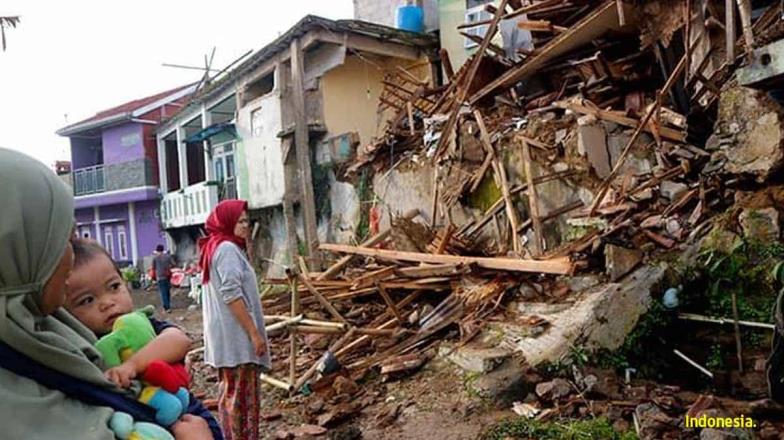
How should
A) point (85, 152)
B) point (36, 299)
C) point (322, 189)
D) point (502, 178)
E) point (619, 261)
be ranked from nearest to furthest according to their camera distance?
1. point (36, 299)
2. point (619, 261)
3. point (502, 178)
4. point (322, 189)
5. point (85, 152)

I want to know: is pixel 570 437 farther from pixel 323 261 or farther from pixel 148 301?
pixel 148 301

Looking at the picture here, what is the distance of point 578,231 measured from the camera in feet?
23.1

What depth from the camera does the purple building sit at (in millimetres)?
24750

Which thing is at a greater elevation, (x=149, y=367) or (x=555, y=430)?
(x=149, y=367)

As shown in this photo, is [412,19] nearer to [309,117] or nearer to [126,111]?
[309,117]

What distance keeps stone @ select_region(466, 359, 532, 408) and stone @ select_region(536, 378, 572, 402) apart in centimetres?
20

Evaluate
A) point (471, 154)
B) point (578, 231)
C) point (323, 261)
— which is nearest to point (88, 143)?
point (323, 261)

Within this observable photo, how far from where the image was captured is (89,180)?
2630 centimetres

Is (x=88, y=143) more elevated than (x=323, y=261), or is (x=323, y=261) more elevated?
(x=88, y=143)

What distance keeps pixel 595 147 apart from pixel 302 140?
7383 millimetres

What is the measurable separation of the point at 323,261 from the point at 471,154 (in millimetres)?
4133

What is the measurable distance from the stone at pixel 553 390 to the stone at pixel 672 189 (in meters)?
2.62

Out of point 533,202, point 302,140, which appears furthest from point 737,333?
point 302,140

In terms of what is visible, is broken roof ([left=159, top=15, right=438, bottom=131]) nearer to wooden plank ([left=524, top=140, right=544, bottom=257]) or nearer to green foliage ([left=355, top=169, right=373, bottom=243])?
green foliage ([left=355, top=169, right=373, bottom=243])
